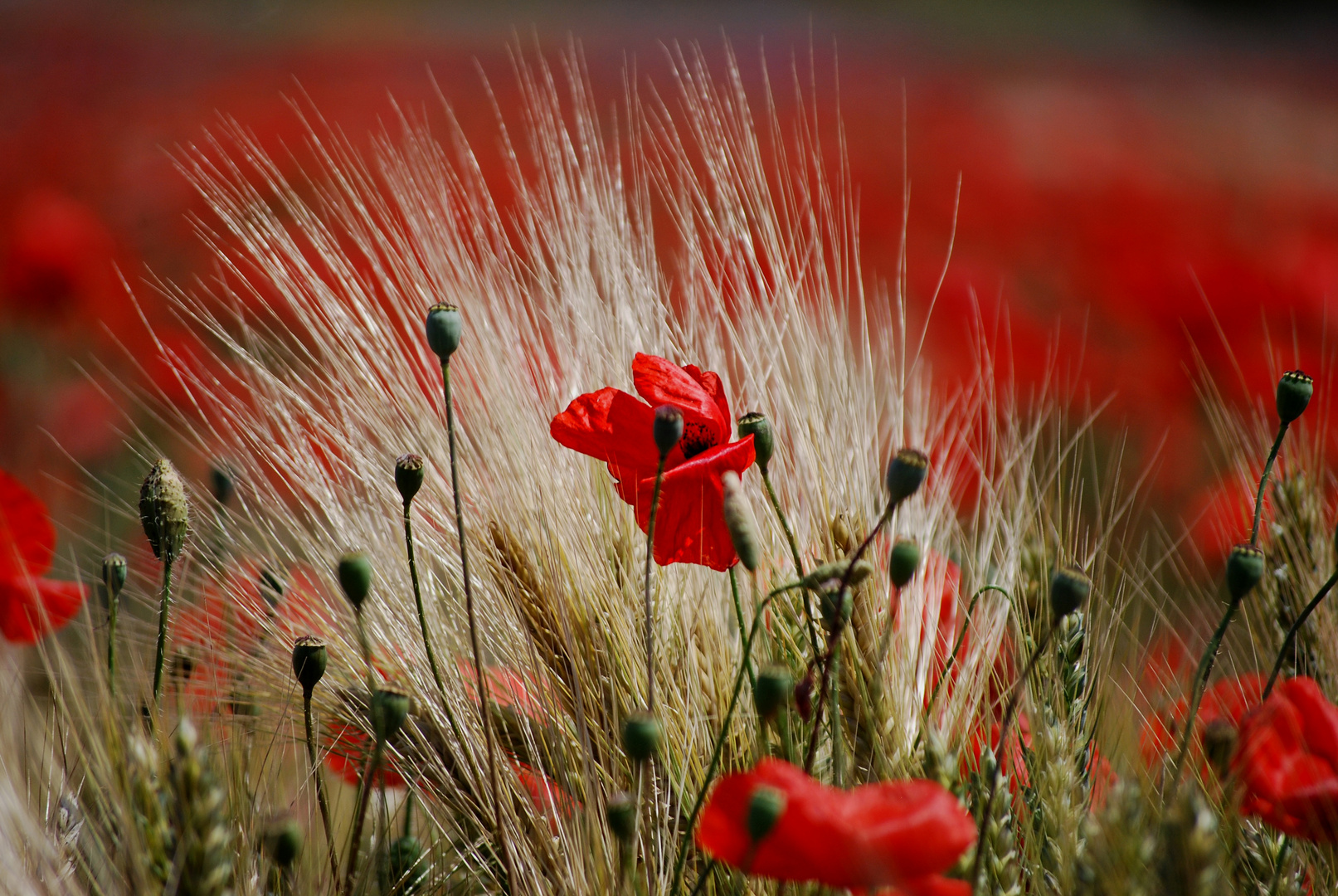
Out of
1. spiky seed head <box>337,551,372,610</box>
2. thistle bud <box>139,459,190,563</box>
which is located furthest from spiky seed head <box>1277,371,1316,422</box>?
thistle bud <box>139,459,190,563</box>

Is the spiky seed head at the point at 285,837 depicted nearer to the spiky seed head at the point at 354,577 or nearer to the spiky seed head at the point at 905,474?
the spiky seed head at the point at 354,577

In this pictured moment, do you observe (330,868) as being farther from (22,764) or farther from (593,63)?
(593,63)

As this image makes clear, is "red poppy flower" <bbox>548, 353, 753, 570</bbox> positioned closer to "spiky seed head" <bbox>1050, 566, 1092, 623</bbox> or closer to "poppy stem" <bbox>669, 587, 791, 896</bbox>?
"poppy stem" <bbox>669, 587, 791, 896</bbox>

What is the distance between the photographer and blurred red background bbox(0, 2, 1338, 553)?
6.11ft

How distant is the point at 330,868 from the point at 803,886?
0.84 feet

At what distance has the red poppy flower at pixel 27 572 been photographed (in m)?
0.63

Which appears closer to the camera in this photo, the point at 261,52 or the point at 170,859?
the point at 170,859

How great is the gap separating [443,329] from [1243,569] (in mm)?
403

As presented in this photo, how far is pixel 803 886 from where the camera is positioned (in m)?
0.53

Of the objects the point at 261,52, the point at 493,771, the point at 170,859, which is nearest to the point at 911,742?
the point at 493,771

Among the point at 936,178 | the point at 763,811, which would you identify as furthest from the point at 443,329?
the point at 936,178

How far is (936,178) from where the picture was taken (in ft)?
9.55

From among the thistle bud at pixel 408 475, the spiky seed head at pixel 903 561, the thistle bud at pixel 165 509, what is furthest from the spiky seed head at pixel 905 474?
the thistle bud at pixel 165 509

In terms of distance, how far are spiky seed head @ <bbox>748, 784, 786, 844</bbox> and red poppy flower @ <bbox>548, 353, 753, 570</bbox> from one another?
19 centimetres
